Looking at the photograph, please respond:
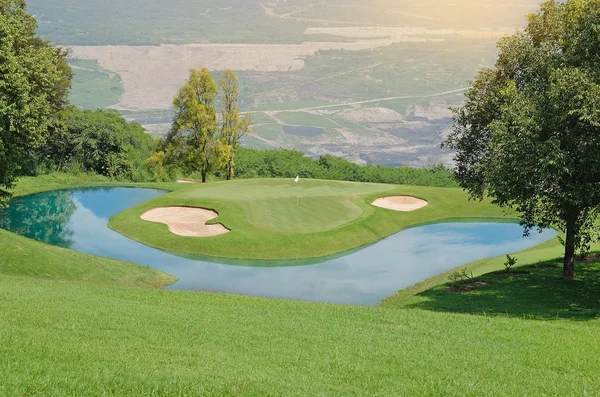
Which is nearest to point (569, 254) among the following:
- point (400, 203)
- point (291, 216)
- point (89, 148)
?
point (291, 216)

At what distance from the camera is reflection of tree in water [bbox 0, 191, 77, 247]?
41375 mm

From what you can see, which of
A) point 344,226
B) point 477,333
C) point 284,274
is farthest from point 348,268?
point 477,333

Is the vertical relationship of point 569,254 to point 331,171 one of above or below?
below

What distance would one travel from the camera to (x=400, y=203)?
53969mm

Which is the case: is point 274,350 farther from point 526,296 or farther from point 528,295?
point 528,295

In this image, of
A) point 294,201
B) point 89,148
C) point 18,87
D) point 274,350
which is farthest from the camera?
point 89,148

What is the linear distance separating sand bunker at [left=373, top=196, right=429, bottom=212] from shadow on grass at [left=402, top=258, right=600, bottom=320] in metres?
21.0

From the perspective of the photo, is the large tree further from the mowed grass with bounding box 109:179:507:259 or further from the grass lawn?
the mowed grass with bounding box 109:179:507:259

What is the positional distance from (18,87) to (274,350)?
22.0m

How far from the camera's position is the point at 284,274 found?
35438 millimetres

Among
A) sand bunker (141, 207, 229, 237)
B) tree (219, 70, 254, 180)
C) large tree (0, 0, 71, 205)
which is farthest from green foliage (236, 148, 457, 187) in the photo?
large tree (0, 0, 71, 205)

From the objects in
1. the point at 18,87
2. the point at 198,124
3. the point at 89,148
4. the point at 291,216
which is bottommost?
the point at 291,216

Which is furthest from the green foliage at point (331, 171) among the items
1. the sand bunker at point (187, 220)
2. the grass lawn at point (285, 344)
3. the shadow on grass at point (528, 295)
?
the grass lawn at point (285, 344)

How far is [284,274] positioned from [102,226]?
16658 millimetres
